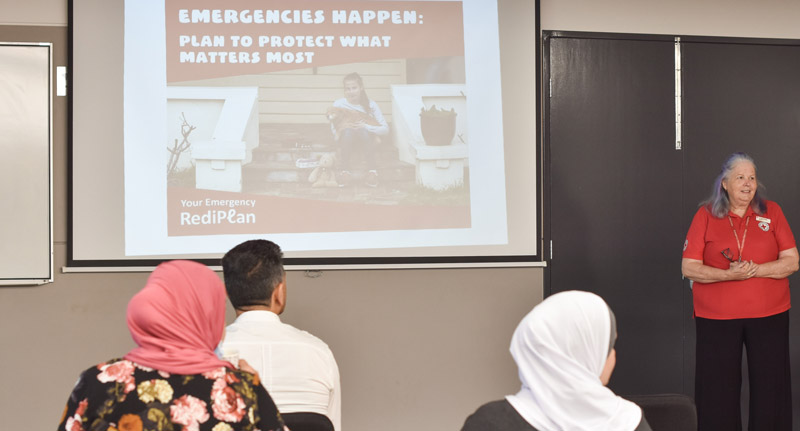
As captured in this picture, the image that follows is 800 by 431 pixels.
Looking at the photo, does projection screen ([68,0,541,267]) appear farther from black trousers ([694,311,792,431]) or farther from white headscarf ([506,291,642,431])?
white headscarf ([506,291,642,431])

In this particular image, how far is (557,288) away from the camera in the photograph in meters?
4.36

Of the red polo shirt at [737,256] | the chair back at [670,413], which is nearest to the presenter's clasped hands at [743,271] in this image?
the red polo shirt at [737,256]

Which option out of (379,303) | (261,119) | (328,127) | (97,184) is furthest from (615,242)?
(97,184)

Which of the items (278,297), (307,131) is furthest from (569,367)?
(307,131)

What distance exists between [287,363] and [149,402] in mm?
607

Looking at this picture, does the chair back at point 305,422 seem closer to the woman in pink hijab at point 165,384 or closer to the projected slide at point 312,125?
the woman in pink hijab at point 165,384

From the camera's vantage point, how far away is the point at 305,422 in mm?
A: 1854

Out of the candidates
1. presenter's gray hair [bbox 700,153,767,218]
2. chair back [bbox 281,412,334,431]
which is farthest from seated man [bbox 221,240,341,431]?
presenter's gray hair [bbox 700,153,767,218]

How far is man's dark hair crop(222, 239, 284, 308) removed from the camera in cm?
228

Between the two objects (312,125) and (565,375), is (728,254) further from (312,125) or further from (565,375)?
(565,375)

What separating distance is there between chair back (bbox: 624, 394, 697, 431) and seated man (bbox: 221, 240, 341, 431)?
816 millimetres

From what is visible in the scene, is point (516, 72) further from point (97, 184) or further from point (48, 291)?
point (48, 291)

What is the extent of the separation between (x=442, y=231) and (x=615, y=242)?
0.98m

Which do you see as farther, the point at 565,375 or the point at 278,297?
the point at 278,297
